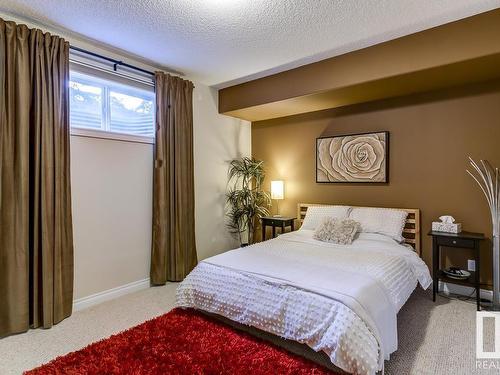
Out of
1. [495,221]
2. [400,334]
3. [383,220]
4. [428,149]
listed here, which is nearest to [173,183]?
[383,220]

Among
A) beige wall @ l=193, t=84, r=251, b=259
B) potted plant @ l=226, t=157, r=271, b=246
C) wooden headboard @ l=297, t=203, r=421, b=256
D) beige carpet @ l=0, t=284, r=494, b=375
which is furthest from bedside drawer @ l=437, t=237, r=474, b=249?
beige wall @ l=193, t=84, r=251, b=259

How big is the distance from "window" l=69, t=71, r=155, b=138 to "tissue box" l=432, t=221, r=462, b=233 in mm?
3313

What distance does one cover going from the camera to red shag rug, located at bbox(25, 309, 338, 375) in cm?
189

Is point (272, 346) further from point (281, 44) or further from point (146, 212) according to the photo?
point (281, 44)

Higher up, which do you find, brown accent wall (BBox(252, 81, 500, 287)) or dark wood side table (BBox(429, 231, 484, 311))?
brown accent wall (BBox(252, 81, 500, 287))

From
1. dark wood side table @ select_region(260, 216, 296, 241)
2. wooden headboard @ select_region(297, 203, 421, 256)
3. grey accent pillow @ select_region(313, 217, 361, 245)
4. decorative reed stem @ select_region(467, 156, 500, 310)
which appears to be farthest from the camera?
dark wood side table @ select_region(260, 216, 296, 241)

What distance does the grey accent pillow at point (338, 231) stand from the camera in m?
3.15

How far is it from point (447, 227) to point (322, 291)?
74.7 inches

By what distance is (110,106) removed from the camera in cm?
322

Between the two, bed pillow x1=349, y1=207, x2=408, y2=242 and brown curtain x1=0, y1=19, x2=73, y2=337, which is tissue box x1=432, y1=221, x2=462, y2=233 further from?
brown curtain x1=0, y1=19, x2=73, y2=337

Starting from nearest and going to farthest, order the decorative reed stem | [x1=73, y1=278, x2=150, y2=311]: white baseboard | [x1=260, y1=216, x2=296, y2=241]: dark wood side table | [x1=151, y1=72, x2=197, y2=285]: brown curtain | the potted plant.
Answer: the decorative reed stem < [x1=73, y1=278, x2=150, y2=311]: white baseboard < [x1=151, y1=72, x2=197, y2=285]: brown curtain < [x1=260, y1=216, x2=296, y2=241]: dark wood side table < the potted plant

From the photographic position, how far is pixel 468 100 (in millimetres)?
3086

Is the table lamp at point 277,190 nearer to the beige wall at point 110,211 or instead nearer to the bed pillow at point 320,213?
the bed pillow at point 320,213

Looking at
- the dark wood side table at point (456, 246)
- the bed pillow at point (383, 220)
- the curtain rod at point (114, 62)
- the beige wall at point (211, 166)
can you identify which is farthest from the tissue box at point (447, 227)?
the curtain rod at point (114, 62)
